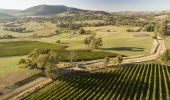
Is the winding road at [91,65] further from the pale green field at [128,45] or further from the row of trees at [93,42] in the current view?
the row of trees at [93,42]

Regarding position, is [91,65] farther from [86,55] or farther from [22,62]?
[22,62]

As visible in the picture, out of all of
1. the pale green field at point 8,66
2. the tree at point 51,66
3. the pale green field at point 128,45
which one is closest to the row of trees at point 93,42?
the pale green field at point 128,45

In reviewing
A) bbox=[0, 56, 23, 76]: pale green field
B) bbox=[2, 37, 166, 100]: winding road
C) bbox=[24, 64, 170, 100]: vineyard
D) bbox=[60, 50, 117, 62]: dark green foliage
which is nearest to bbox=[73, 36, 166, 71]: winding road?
bbox=[2, 37, 166, 100]: winding road

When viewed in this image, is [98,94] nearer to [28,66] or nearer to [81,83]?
[81,83]

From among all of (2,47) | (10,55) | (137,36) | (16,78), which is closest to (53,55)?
(16,78)

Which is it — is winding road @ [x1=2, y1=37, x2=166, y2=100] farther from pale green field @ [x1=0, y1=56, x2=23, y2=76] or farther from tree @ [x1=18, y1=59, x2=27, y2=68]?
tree @ [x1=18, y1=59, x2=27, y2=68]
